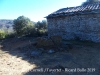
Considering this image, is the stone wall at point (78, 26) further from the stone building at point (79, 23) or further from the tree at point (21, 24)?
the tree at point (21, 24)

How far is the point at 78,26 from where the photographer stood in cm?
1411

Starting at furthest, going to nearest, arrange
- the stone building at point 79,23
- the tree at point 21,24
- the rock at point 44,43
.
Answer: the tree at point 21,24
the stone building at point 79,23
the rock at point 44,43

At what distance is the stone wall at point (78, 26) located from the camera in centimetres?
1296

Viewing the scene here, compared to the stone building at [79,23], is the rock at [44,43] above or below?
below

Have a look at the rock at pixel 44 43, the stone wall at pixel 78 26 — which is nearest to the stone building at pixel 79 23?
the stone wall at pixel 78 26

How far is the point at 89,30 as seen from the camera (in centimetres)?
1336

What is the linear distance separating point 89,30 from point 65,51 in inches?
152

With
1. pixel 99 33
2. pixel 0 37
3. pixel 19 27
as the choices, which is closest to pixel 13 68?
pixel 99 33

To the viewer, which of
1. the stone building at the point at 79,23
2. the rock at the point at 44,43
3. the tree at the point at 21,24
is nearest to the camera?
the rock at the point at 44,43

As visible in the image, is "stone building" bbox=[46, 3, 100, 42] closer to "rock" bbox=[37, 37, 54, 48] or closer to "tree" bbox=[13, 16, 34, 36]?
"rock" bbox=[37, 37, 54, 48]

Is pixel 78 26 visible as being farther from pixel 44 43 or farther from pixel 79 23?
pixel 44 43

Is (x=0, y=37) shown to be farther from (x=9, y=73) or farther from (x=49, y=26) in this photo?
(x=9, y=73)

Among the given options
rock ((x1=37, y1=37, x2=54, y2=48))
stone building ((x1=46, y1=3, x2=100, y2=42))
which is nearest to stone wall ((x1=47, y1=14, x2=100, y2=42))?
stone building ((x1=46, y1=3, x2=100, y2=42))

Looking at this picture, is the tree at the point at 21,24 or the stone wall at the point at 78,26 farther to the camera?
the tree at the point at 21,24
